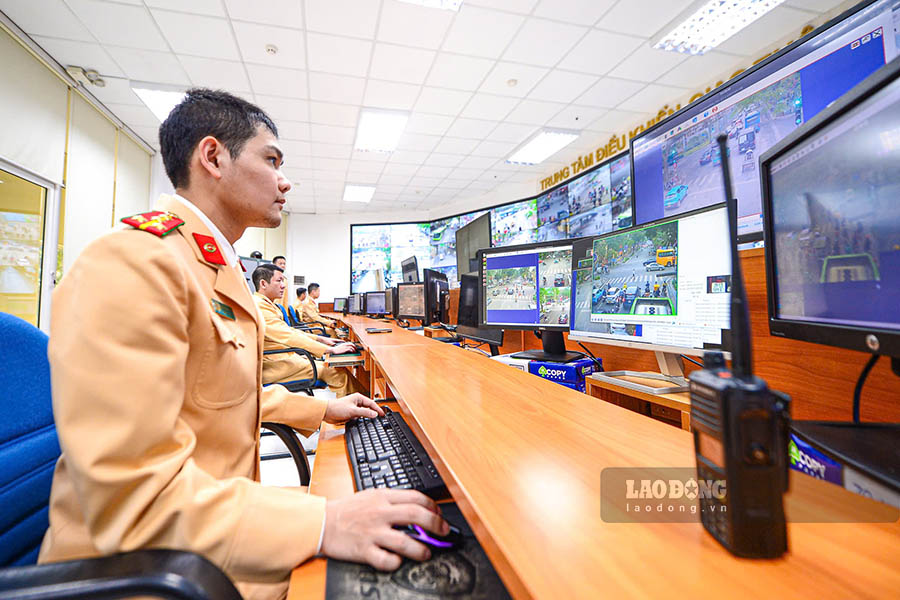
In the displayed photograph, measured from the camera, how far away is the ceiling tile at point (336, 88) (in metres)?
3.80

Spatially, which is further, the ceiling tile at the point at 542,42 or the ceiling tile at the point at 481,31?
the ceiling tile at the point at 542,42

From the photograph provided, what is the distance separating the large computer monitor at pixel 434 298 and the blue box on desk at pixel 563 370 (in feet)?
5.83

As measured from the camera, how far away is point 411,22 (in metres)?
3.08

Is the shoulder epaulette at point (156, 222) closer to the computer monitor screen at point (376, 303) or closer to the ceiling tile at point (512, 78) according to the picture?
the ceiling tile at point (512, 78)

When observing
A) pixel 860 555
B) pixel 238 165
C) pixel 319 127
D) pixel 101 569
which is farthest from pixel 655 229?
pixel 319 127

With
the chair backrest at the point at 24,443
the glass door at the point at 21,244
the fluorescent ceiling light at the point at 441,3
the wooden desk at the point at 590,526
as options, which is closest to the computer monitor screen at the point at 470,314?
the wooden desk at the point at 590,526

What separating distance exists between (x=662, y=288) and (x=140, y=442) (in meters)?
1.19

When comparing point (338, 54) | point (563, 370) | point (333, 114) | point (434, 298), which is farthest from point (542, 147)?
point (563, 370)

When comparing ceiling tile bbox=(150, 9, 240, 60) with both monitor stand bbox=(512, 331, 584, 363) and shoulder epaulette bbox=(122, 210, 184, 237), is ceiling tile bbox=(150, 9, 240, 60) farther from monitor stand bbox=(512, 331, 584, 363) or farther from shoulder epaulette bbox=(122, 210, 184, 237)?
monitor stand bbox=(512, 331, 584, 363)

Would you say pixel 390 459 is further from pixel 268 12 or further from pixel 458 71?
pixel 458 71

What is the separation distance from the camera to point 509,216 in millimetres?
6965

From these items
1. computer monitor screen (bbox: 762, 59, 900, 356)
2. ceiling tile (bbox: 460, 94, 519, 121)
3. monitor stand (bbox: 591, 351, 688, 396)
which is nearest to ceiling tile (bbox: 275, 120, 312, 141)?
ceiling tile (bbox: 460, 94, 519, 121)

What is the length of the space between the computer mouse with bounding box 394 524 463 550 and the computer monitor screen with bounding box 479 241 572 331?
3.53ft

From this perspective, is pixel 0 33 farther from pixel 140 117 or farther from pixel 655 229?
pixel 655 229
